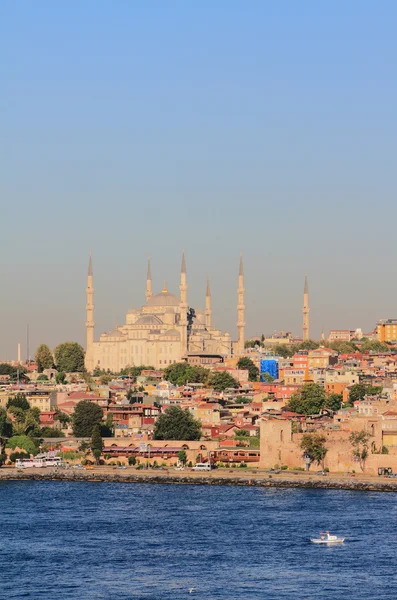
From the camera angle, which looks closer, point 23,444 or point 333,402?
point 23,444

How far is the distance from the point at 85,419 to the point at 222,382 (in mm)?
12510

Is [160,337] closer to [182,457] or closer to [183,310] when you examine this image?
[183,310]

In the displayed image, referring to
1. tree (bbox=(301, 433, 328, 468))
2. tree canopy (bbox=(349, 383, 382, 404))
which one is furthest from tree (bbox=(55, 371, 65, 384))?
tree (bbox=(301, 433, 328, 468))

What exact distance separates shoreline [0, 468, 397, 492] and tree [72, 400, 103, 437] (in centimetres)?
485

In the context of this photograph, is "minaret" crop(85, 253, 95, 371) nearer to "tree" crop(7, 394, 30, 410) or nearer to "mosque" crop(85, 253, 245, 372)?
"mosque" crop(85, 253, 245, 372)

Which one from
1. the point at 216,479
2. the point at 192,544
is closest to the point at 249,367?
the point at 216,479


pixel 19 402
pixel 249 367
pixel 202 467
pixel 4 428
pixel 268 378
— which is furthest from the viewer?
pixel 249 367

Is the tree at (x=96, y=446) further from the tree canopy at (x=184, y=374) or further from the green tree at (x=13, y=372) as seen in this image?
the green tree at (x=13, y=372)

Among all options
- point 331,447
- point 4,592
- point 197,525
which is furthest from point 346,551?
point 331,447

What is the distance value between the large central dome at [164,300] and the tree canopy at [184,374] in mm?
9652

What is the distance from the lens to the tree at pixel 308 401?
52.0 metres

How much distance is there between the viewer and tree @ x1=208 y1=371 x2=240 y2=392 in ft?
200

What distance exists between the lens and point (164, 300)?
75.8m

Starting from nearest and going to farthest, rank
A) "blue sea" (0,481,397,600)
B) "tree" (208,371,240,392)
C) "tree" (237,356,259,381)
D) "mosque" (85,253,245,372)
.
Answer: "blue sea" (0,481,397,600)
"tree" (208,371,240,392)
"tree" (237,356,259,381)
"mosque" (85,253,245,372)
